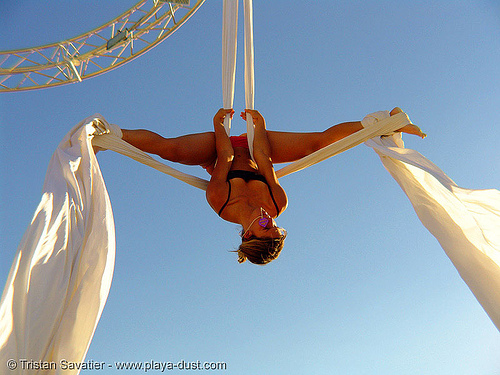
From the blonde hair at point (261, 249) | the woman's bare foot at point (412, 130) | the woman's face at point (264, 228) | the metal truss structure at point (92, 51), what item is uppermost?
the metal truss structure at point (92, 51)

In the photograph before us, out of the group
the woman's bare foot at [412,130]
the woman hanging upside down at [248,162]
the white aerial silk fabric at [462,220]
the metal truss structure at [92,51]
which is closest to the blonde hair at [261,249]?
the woman hanging upside down at [248,162]

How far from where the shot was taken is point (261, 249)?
9.91 ft

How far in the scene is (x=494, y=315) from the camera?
2275mm

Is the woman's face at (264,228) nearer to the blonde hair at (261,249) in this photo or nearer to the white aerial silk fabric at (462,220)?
the blonde hair at (261,249)

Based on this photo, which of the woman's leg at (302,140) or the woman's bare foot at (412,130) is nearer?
the woman's bare foot at (412,130)

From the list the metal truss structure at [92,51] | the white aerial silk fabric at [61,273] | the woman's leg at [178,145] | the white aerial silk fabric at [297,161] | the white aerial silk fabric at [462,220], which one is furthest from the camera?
the metal truss structure at [92,51]

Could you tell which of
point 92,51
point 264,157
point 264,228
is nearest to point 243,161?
point 264,157

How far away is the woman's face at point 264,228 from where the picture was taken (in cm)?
296

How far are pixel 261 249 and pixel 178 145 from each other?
0.94 metres

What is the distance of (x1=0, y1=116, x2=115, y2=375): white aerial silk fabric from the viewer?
1892 mm

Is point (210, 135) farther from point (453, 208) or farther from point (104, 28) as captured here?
point (104, 28)

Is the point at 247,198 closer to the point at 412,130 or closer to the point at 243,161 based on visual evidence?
the point at 243,161

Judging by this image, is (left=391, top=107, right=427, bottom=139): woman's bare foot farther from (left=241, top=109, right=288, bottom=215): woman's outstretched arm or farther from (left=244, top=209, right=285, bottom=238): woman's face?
(left=244, top=209, right=285, bottom=238): woman's face

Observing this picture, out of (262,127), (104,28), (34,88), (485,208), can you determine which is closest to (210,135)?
(262,127)
